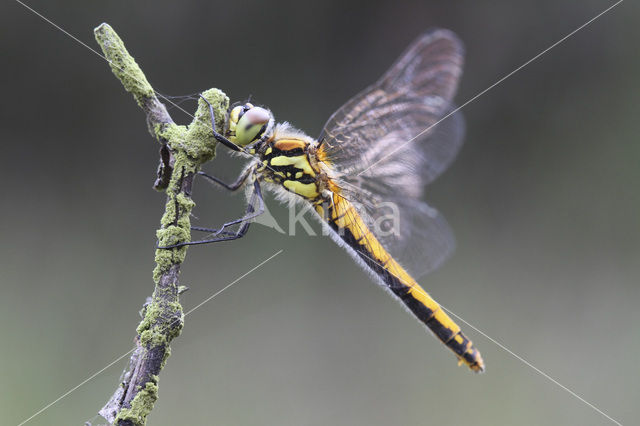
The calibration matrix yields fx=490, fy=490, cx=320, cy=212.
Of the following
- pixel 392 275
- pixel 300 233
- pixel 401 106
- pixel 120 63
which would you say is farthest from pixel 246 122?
pixel 300 233

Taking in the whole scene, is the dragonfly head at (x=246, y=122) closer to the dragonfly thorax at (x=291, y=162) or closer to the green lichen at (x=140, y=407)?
the dragonfly thorax at (x=291, y=162)

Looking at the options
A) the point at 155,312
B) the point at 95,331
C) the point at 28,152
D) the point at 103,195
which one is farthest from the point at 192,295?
the point at 155,312

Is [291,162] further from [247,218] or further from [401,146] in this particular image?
[401,146]

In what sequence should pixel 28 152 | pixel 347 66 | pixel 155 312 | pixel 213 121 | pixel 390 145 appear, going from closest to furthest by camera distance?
pixel 155 312 → pixel 213 121 → pixel 390 145 → pixel 28 152 → pixel 347 66

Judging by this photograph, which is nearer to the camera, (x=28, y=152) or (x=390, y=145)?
(x=390, y=145)

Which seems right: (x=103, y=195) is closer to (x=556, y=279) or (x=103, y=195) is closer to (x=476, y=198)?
Answer: (x=476, y=198)

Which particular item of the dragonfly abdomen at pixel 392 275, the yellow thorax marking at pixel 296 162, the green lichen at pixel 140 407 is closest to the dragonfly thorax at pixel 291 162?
the yellow thorax marking at pixel 296 162

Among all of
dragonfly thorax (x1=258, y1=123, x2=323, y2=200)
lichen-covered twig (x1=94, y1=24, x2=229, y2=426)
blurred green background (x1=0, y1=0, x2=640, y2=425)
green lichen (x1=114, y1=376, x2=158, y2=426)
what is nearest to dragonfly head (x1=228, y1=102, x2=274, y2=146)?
dragonfly thorax (x1=258, y1=123, x2=323, y2=200)
